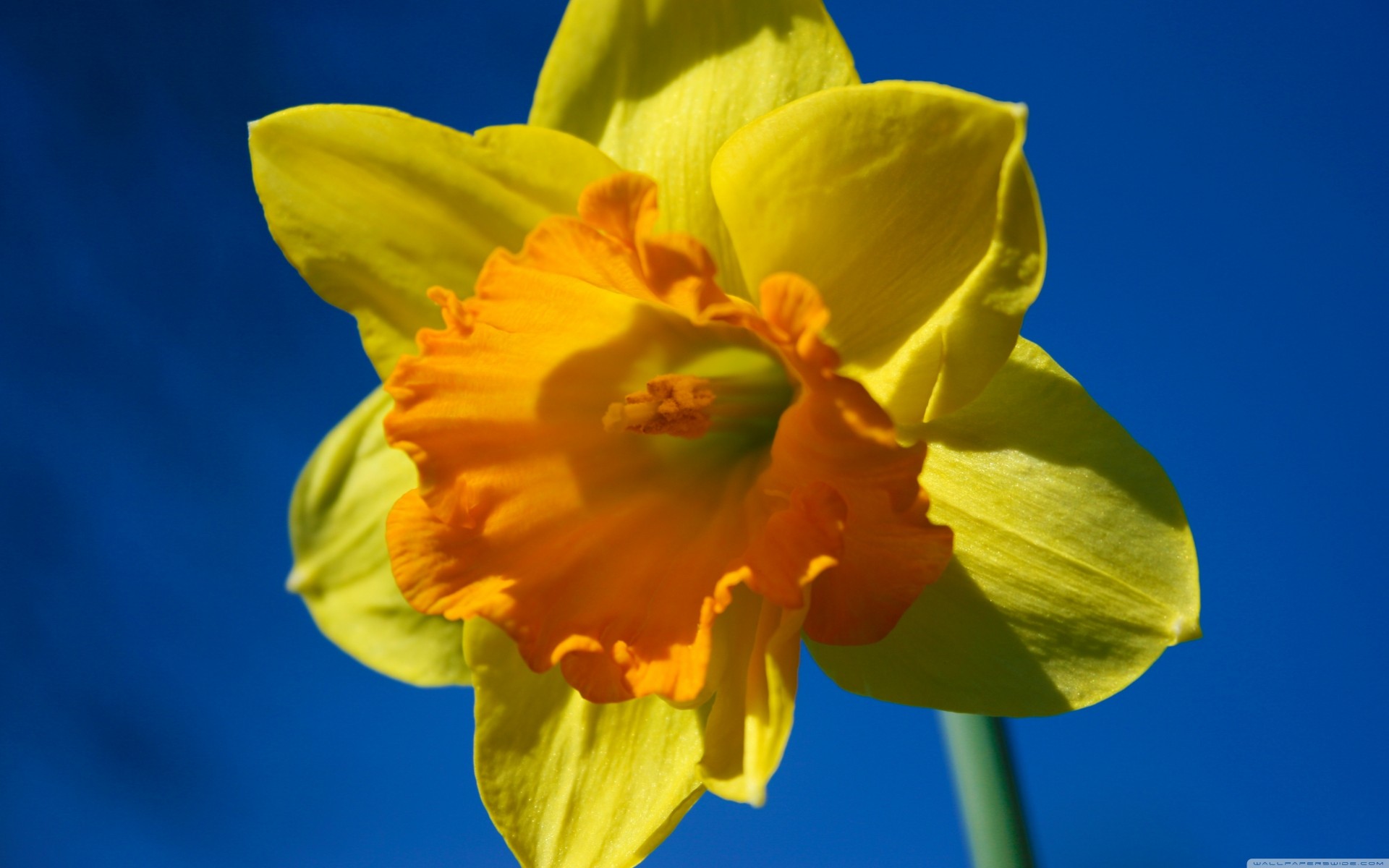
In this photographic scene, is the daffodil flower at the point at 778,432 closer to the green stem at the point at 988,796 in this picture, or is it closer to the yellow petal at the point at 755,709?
the yellow petal at the point at 755,709

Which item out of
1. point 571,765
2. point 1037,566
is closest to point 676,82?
point 1037,566

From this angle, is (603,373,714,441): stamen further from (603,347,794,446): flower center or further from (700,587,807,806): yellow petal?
(700,587,807,806): yellow petal

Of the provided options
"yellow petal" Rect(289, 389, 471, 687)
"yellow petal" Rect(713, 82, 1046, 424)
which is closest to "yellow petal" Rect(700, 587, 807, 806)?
"yellow petal" Rect(713, 82, 1046, 424)

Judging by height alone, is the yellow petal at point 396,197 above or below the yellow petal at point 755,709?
above

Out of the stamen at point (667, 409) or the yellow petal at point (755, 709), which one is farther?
the stamen at point (667, 409)

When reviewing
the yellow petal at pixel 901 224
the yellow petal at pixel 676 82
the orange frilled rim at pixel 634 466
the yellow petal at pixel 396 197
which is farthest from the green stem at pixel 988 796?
the yellow petal at pixel 396 197

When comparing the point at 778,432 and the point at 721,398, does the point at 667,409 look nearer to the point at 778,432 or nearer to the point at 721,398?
the point at 721,398

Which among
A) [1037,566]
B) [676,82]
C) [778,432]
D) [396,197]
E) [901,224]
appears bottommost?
[1037,566]
